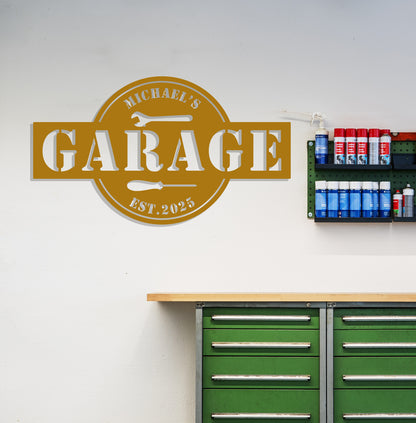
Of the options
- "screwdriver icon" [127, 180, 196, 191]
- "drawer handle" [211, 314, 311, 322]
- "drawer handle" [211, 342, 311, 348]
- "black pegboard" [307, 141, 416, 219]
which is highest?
"black pegboard" [307, 141, 416, 219]

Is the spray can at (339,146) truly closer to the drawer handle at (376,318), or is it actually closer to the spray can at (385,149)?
the spray can at (385,149)

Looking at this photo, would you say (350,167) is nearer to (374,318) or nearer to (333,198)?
(333,198)

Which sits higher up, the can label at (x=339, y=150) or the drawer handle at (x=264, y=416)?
the can label at (x=339, y=150)

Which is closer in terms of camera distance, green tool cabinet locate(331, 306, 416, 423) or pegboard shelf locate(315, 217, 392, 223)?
green tool cabinet locate(331, 306, 416, 423)

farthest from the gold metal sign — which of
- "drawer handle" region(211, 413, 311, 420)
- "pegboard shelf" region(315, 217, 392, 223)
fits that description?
"drawer handle" region(211, 413, 311, 420)

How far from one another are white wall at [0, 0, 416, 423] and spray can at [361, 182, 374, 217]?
0.15 metres

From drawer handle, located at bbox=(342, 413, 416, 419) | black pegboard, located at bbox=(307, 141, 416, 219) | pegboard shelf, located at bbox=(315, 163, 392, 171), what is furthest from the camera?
black pegboard, located at bbox=(307, 141, 416, 219)

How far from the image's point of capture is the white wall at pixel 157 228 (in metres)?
3.05

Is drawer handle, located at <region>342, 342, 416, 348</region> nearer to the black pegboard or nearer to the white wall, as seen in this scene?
the white wall

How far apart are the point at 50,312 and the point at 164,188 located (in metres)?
1.01

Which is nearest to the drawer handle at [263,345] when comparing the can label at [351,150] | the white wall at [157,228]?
the white wall at [157,228]

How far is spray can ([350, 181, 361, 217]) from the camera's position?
295 centimetres

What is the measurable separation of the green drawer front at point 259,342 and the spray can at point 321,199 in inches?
27.4

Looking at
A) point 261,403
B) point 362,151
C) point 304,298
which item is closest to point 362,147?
point 362,151
